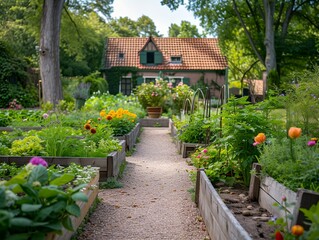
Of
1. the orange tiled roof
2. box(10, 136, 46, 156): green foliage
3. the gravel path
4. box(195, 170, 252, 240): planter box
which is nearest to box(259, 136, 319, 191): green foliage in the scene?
box(195, 170, 252, 240): planter box

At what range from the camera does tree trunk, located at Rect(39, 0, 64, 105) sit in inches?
720

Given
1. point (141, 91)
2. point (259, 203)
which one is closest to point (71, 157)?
point (259, 203)

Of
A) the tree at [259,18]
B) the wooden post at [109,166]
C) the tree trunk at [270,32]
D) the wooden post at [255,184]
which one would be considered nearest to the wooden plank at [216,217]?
the wooden post at [255,184]

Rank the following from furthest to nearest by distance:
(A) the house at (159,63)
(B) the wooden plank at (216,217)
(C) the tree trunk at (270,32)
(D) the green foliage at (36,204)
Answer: (A) the house at (159,63) → (C) the tree trunk at (270,32) → (B) the wooden plank at (216,217) → (D) the green foliage at (36,204)

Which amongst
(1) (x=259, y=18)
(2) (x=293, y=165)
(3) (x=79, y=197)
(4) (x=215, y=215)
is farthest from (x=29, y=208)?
(1) (x=259, y=18)

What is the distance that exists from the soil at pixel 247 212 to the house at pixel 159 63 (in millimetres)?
31179

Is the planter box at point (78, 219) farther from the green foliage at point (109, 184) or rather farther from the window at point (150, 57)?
the window at point (150, 57)

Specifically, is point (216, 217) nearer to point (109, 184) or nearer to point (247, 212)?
point (247, 212)

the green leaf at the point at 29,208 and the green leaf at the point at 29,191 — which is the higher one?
the green leaf at the point at 29,191

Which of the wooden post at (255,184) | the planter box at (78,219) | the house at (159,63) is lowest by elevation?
the planter box at (78,219)

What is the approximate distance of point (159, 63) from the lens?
37656 millimetres

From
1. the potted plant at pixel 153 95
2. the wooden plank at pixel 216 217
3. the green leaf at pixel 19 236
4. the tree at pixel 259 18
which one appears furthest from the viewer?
the tree at pixel 259 18

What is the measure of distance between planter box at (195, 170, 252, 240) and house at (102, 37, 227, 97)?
31.2 m

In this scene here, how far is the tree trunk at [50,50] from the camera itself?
720 inches
